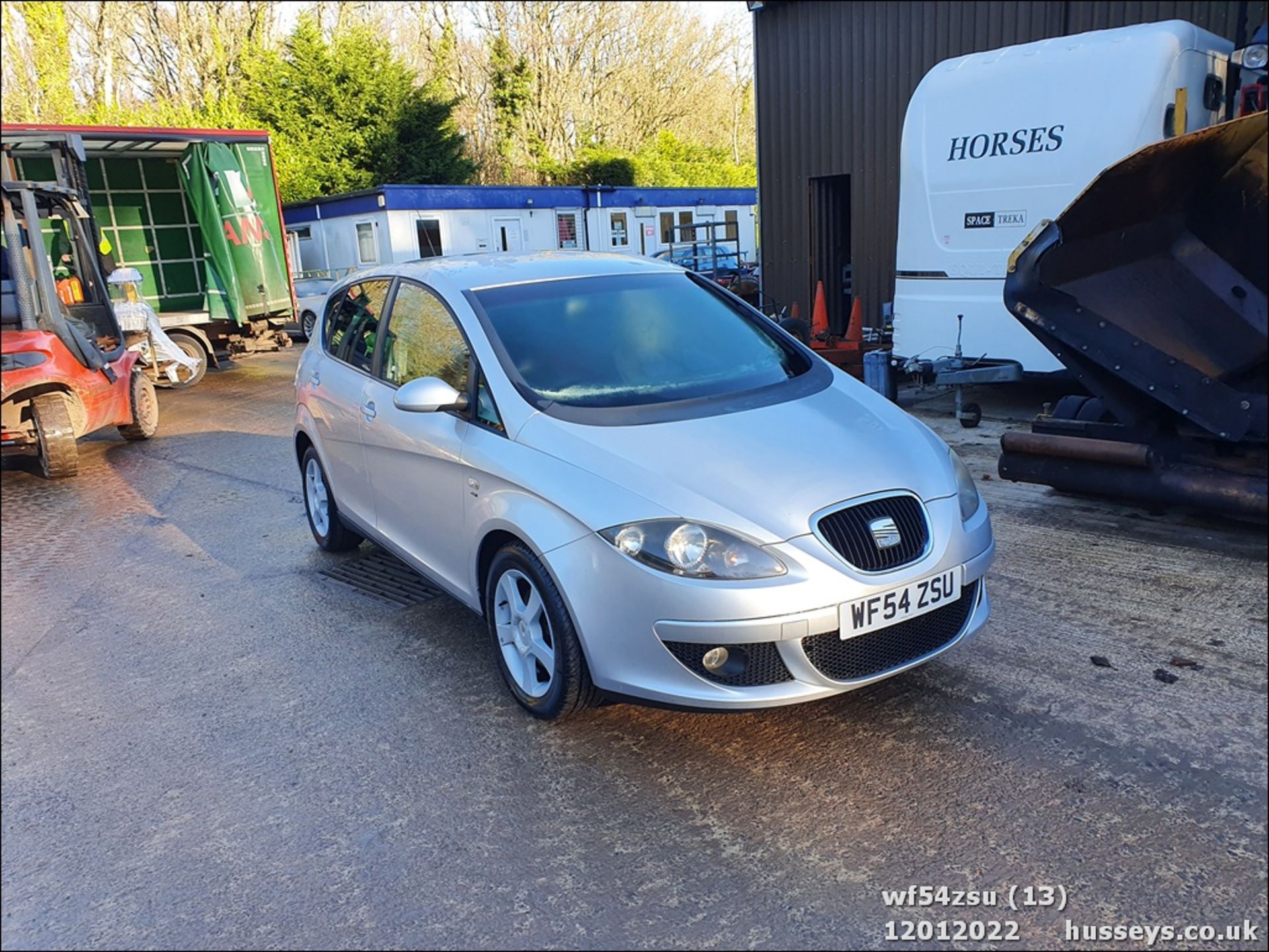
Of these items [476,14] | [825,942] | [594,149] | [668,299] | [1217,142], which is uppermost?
[476,14]

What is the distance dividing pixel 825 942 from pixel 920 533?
1.30 metres

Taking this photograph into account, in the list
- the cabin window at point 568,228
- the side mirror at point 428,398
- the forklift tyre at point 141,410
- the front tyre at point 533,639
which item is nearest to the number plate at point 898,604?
the front tyre at point 533,639

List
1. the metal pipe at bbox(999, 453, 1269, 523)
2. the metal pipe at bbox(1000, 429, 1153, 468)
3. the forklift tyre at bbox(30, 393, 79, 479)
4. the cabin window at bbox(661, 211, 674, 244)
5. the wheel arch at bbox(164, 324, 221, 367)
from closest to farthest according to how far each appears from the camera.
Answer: the forklift tyre at bbox(30, 393, 79, 479)
the metal pipe at bbox(999, 453, 1269, 523)
the metal pipe at bbox(1000, 429, 1153, 468)
the wheel arch at bbox(164, 324, 221, 367)
the cabin window at bbox(661, 211, 674, 244)

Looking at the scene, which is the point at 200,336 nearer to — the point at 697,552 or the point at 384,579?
the point at 384,579

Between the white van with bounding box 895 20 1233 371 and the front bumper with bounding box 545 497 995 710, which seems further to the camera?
the white van with bounding box 895 20 1233 371

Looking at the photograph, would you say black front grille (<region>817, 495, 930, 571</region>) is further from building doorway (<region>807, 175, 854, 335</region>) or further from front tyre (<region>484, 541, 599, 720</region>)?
building doorway (<region>807, 175, 854, 335</region>)

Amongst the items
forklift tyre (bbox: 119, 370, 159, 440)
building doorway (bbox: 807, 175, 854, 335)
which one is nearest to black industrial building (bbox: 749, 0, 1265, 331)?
building doorway (bbox: 807, 175, 854, 335)

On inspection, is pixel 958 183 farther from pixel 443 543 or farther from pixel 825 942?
pixel 825 942

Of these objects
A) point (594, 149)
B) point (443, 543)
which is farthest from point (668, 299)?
point (594, 149)

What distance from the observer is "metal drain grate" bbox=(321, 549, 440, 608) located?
4.88m

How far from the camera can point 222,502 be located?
21.1 feet

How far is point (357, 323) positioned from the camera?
4938 mm

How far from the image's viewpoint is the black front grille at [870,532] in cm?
293

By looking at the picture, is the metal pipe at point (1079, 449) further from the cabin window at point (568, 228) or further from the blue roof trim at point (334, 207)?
the cabin window at point (568, 228)
